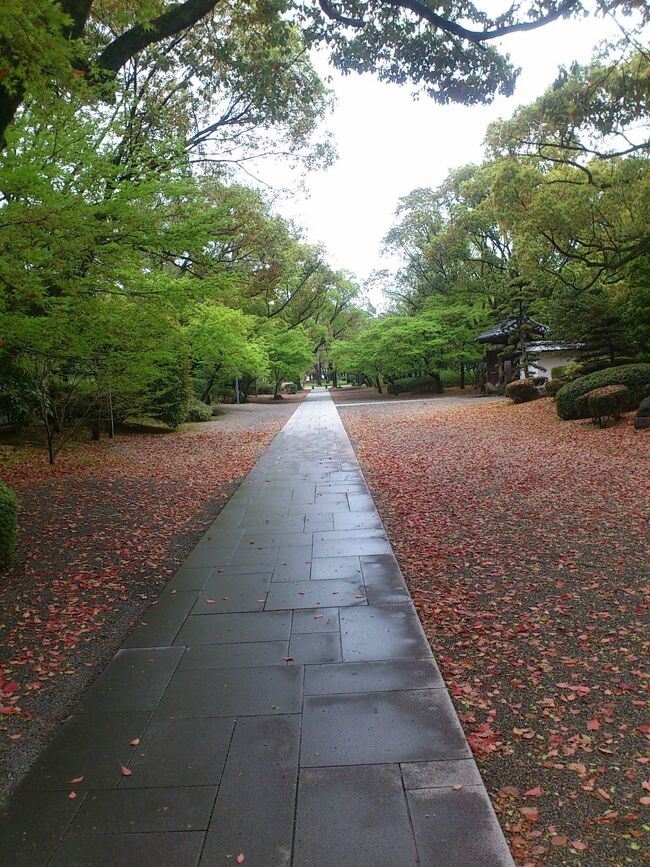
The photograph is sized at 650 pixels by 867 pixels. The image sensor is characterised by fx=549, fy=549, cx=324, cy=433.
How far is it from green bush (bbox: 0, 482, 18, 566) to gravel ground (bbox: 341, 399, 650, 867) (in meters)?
3.18

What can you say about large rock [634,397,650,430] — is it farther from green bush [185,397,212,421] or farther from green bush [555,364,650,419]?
green bush [185,397,212,421]

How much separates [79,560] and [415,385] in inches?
1171

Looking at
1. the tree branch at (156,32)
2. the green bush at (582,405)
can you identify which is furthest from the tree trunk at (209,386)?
the tree branch at (156,32)

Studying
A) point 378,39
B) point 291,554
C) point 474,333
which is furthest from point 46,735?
point 474,333

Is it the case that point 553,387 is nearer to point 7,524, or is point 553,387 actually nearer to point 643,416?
point 643,416

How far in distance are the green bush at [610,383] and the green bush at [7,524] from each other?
10642mm

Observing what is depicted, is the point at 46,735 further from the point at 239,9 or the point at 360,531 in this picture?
the point at 239,9

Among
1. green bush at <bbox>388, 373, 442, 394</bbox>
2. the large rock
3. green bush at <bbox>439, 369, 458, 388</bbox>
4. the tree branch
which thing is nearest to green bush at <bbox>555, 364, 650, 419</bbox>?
the large rock

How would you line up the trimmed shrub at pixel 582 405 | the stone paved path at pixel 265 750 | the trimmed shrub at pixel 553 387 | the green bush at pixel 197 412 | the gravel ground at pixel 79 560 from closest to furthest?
the stone paved path at pixel 265 750 < the gravel ground at pixel 79 560 < the trimmed shrub at pixel 582 405 < the trimmed shrub at pixel 553 387 < the green bush at pixel 197 412

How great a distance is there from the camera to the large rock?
977 cm

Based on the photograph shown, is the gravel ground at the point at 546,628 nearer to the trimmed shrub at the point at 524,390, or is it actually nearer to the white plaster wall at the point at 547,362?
the trimmed shrub at the point at 524,390

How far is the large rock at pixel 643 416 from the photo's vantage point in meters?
9.77

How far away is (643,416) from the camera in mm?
9867

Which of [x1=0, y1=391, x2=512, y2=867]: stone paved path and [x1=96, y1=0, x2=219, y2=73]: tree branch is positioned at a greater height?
[x1=96, y1=0, x2=219, y2=73]: tree branch
